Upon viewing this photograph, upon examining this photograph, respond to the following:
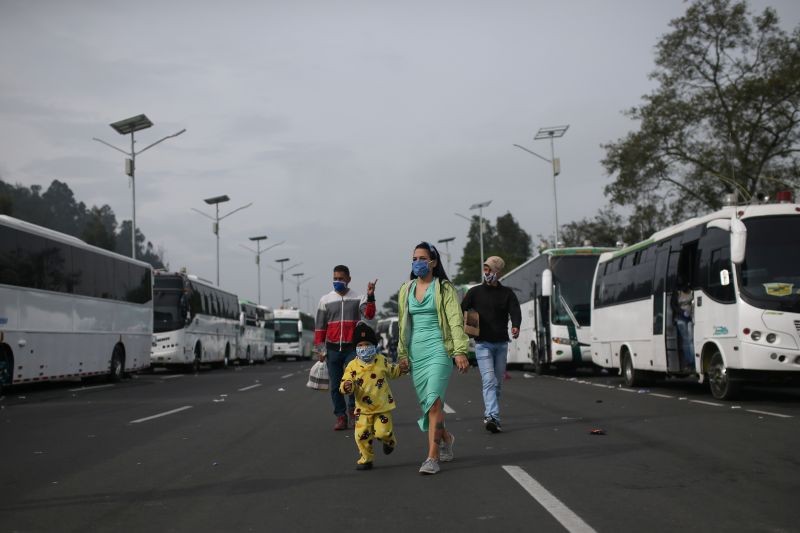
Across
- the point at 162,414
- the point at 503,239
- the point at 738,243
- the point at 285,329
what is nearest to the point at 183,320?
the point at 162,414

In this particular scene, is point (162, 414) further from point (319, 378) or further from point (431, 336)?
point (431, 336)

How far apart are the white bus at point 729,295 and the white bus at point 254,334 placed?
3109 cm

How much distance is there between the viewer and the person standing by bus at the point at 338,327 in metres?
10.8

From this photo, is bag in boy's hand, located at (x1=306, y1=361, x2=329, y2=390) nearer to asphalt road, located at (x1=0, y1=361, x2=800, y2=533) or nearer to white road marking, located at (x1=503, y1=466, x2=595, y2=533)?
asphalt road, located at (x1=0, y1=361, x2=800, y2=533)

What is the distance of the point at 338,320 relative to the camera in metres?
10.8

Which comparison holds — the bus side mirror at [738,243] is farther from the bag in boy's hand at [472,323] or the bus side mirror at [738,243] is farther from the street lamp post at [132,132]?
the street lamp post at [132,132]

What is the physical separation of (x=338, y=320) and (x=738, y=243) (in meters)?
6.44

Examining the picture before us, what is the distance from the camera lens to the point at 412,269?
7785 mm

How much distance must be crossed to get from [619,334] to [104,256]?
1428cm

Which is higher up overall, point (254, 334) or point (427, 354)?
point (254, 334)

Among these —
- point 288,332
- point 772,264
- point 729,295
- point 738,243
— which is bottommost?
point 729,295

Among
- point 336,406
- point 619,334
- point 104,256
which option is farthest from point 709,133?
point 336,406

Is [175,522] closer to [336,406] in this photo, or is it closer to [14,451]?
[14,451]

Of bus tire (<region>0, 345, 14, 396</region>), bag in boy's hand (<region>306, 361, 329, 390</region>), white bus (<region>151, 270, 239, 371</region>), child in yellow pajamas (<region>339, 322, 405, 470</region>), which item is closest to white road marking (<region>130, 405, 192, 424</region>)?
bag in boy's hand (<region>306, 361, 329, 390</region>)
